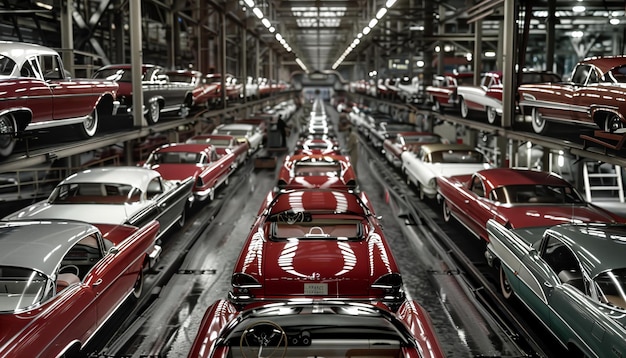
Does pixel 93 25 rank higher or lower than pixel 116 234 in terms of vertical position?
higher

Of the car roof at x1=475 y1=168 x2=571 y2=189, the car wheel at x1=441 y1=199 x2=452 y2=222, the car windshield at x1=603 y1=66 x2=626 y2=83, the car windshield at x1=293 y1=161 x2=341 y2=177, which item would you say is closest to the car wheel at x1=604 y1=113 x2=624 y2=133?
the car windshield at x1=603 y1=66 x2=626 y2=83

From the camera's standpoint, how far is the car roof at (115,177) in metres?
8.53

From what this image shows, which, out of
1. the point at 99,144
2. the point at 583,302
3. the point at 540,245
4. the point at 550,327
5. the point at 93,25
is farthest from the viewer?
the point at 93,25

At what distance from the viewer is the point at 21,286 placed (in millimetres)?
4816

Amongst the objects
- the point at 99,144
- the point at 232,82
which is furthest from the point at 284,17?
the point at 99,144

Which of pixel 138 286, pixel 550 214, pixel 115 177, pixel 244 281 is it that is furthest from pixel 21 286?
pixel 550 214

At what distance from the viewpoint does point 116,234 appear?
6.72m

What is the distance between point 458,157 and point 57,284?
9247 mm

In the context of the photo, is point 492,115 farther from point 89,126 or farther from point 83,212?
point 83,212

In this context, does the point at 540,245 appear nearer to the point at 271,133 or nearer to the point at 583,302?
the point at 583,302

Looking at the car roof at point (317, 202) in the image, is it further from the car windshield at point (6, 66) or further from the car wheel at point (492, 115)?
the car wheel at point (492, 115)

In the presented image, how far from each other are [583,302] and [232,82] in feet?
65.3

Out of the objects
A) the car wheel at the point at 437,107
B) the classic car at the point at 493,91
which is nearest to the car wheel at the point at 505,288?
the classic car at the point at 493,91

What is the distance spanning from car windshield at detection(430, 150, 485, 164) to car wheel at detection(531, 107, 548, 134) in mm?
2528
